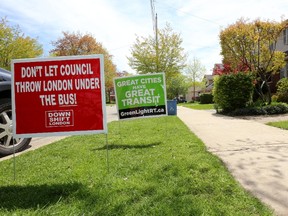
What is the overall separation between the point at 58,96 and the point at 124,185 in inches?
62.9

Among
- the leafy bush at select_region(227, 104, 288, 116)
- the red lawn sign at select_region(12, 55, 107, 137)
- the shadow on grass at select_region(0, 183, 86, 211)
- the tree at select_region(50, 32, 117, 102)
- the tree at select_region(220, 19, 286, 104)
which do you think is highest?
the tree at select_region(50, 32, 117, 102)

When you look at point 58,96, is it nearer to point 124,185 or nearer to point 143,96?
point 124,185

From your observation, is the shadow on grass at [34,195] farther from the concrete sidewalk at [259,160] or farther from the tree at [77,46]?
the tree at [77,46]

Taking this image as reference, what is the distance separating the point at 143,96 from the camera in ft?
24.0

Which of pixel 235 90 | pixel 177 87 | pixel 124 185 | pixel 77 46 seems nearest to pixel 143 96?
pixel 124 185

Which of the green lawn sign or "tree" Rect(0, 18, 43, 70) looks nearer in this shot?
the green lawn sign

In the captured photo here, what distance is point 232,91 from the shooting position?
1565 centimetres

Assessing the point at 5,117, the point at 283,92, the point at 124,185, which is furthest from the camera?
the point at 283,92

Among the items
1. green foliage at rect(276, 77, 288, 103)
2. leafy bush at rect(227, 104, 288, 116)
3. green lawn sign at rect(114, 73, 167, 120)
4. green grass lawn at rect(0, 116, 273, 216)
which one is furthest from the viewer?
green foliage at rect(276, 77, 288, 103)

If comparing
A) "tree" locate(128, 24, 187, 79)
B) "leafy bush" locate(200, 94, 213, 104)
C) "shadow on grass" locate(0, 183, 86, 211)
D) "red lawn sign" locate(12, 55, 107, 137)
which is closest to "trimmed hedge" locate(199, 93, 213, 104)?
"leafy bush" locate(200, 94, 213, 104)

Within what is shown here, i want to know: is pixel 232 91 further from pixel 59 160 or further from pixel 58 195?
pixel 58 195

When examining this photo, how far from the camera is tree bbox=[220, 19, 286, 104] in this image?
54.0 ft

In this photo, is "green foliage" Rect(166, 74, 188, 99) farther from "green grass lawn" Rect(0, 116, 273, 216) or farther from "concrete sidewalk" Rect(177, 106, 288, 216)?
"green grass lawn" Rect(0, 116, 273, 216)

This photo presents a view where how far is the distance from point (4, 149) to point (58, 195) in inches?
107
